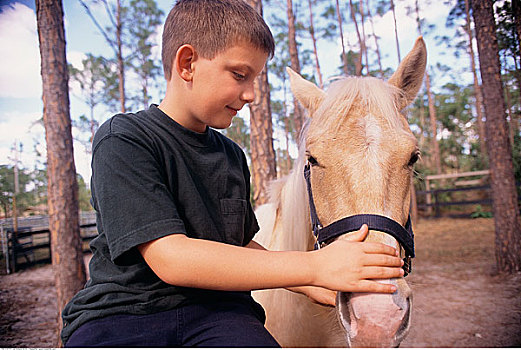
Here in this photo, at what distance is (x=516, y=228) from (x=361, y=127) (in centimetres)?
649

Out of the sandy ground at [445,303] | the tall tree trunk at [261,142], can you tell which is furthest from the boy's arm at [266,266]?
the tall tree trunk at [261,142]

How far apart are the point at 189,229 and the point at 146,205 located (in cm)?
28

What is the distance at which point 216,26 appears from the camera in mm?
1314

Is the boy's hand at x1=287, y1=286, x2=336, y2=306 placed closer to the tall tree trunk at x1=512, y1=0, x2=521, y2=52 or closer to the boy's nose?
the boy's nose

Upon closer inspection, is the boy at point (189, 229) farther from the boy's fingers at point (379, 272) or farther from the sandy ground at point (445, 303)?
the sandy ground at point (445, 303)

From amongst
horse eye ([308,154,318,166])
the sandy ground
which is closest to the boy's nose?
horse eye ([308,154,318,166])

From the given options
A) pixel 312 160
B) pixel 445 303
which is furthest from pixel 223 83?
pixel 445 303

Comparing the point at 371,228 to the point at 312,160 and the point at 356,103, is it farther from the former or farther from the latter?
the point at 356,103

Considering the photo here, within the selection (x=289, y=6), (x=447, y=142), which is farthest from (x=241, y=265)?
(x=447, y=142)

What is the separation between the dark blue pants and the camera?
1.07 m

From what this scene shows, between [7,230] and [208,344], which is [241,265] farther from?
[7,230]

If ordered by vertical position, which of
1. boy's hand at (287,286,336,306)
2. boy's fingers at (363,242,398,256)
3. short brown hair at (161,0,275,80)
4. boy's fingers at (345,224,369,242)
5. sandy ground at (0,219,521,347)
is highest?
short brown hair at (161,0,275,80)

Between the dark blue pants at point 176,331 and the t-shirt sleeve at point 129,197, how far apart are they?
291 mm

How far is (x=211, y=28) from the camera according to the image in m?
1.31
